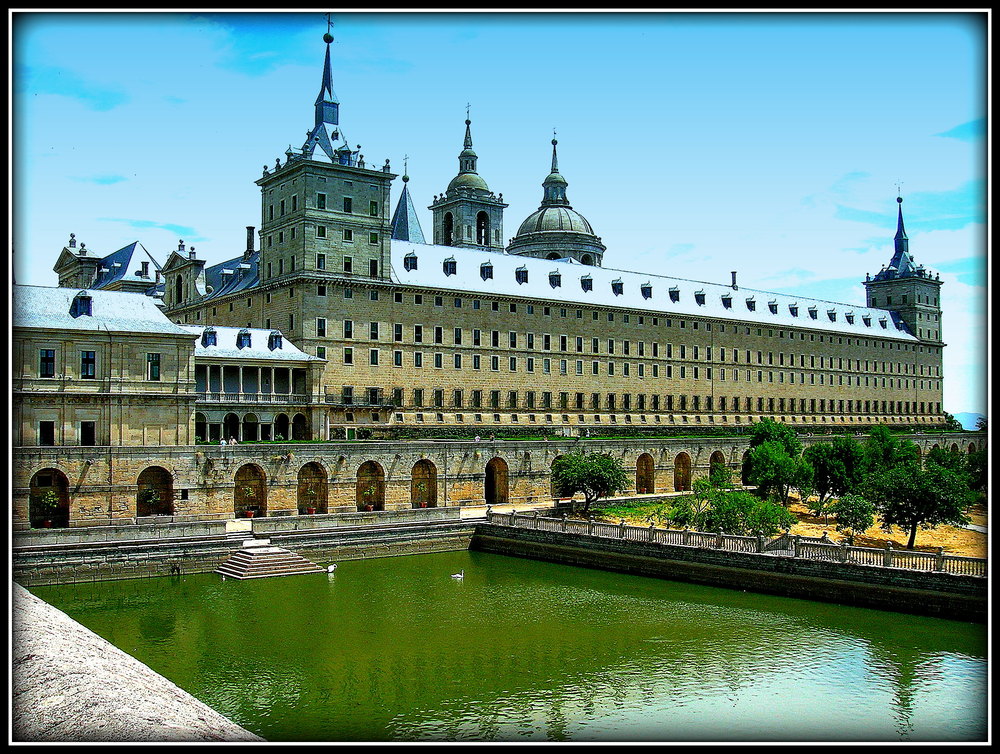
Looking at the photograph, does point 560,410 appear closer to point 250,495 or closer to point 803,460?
point 803,460

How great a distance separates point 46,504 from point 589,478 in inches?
1036

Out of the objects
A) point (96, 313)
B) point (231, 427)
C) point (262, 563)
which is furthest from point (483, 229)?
point (262, 563)

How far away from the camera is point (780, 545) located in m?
34.6

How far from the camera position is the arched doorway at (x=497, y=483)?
5231cm

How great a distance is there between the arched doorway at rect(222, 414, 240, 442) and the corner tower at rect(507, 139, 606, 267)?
47766 mm

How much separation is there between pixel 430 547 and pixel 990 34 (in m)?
36.7

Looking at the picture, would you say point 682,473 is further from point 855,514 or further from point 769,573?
point 769,573

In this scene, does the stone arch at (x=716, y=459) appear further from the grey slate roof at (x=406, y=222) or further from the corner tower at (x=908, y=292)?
the corner tower at (x=908, y=292)

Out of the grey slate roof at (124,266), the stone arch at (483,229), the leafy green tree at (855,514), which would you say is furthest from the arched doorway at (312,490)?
the stone arch at (483,229)

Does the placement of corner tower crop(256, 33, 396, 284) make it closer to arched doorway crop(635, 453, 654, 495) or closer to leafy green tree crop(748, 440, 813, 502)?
arched doorway crop(635, 453, 654, 495)

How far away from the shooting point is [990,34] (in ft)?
28.1

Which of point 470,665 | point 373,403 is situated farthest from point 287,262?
point 470,665

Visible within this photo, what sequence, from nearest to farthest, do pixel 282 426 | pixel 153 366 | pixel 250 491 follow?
1. pixel 153 366
2. pixel 250 491
3. pixel 282 426

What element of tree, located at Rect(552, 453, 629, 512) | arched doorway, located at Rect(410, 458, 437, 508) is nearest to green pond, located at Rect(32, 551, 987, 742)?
tree, located at Rect(552, 453, 629, 512)
